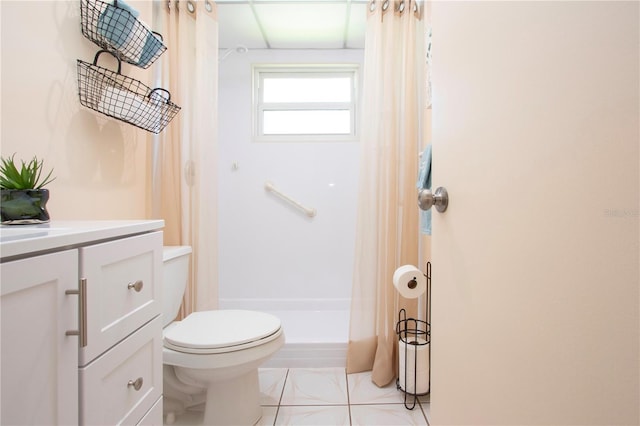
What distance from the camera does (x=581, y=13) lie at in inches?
14.7

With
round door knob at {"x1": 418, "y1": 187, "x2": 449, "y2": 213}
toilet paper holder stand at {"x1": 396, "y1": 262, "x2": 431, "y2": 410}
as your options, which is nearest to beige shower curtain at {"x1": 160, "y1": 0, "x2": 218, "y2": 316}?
toilet paper holder stand at {"x1": 396, "y1": 262, "x2": 431, "y2": 410}

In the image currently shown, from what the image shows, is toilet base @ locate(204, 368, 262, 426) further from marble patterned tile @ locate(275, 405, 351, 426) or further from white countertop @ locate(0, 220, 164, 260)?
white countertop @ locate(0, 220, 164, 260)

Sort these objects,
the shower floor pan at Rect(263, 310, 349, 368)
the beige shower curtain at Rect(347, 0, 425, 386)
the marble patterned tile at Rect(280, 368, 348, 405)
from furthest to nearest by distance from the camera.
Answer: the shower floor pan at Rect(263, 310, 349, 368) → the beige shower curtain at Rect(347, 0, 425, 386) → the marble patterned tile at Rect(280, 368, 348, 405)

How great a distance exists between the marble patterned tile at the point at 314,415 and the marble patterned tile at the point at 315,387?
0.04 metres

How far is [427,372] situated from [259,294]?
1.48 metres

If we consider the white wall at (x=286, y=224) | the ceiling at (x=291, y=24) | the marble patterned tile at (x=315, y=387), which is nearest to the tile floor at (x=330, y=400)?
the marble patterned tile at (x=315, y=387)

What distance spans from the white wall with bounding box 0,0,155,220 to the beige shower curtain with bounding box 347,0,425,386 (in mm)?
1192

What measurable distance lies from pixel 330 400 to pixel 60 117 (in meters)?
1.62

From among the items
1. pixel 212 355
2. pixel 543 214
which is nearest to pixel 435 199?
pixel 543 214

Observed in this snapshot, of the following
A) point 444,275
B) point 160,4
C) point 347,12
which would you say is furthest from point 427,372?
point 160,4

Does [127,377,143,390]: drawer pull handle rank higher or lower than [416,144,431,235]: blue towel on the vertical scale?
lower

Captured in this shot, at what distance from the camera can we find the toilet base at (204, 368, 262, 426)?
133 centimetres

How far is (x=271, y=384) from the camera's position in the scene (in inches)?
66.6

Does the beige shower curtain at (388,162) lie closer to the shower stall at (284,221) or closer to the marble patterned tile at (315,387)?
the marble patterned tile at (315,387)
